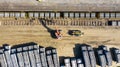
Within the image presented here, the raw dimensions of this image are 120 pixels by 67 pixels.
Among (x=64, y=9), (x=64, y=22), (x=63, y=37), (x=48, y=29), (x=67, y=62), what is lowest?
(x=67, y=62)

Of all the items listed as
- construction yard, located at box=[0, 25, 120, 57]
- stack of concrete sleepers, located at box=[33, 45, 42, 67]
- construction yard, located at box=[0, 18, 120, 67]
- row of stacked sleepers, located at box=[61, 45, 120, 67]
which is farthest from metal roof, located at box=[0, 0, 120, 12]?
stack of concrete sleepers, located at box=[33, 45, 42, 67]

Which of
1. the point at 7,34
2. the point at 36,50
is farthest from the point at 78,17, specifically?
the point at 7,34

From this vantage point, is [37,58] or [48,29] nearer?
[37,58]

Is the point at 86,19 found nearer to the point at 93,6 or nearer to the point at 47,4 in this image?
the point at 93,6

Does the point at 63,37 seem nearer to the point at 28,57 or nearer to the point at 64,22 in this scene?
the point at 64,22

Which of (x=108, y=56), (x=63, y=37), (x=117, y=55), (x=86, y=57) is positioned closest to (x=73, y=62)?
(x=86, y=57)

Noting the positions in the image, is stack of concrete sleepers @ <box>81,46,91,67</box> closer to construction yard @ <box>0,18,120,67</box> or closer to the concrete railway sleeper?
construction yard @ <box>0,18,120,67</box>
